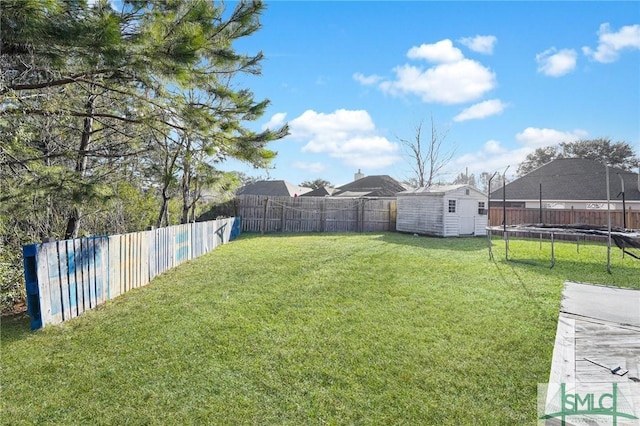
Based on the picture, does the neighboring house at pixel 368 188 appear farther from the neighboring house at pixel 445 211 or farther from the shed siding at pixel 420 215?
the neighboring house at pixel 445 211

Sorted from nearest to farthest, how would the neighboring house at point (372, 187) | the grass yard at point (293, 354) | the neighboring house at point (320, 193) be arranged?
the grass yard at point (293, 354), the neighboring house at point (372, 187), the neighboring house at point (320, 193)

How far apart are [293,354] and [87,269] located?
3.22 meters

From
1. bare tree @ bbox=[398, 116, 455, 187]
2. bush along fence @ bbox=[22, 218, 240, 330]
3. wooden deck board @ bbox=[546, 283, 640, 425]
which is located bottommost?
wooden deck board @ bbox=[546, 283, 640, 425]

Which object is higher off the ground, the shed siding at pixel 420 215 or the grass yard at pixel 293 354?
the shed siding at pixel 420 215

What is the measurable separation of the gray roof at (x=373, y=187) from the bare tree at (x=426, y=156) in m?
2.04

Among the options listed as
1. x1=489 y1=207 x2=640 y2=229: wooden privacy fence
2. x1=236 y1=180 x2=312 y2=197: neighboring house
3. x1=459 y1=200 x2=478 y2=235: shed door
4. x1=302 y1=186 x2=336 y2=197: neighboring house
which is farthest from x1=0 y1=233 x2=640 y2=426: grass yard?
x1=236 y1=180 x2=312 y2=197: neighboring house

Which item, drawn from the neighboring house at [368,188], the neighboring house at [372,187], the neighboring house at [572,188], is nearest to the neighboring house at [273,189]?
the neighboring house at [368,188]

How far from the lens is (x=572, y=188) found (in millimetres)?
16656

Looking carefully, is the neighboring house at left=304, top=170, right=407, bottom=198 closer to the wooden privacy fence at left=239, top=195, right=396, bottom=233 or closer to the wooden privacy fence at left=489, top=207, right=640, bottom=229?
the wooden privacy fence at left=239, top=195, right=396, bottom=233

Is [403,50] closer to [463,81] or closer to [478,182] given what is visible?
[463,81]

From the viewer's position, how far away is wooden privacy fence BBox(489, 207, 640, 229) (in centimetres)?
1220

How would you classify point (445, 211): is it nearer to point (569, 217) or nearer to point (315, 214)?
point (569, 217)

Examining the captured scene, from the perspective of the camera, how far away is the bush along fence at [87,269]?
3568 mm

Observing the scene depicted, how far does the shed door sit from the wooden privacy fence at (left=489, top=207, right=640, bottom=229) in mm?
1939
